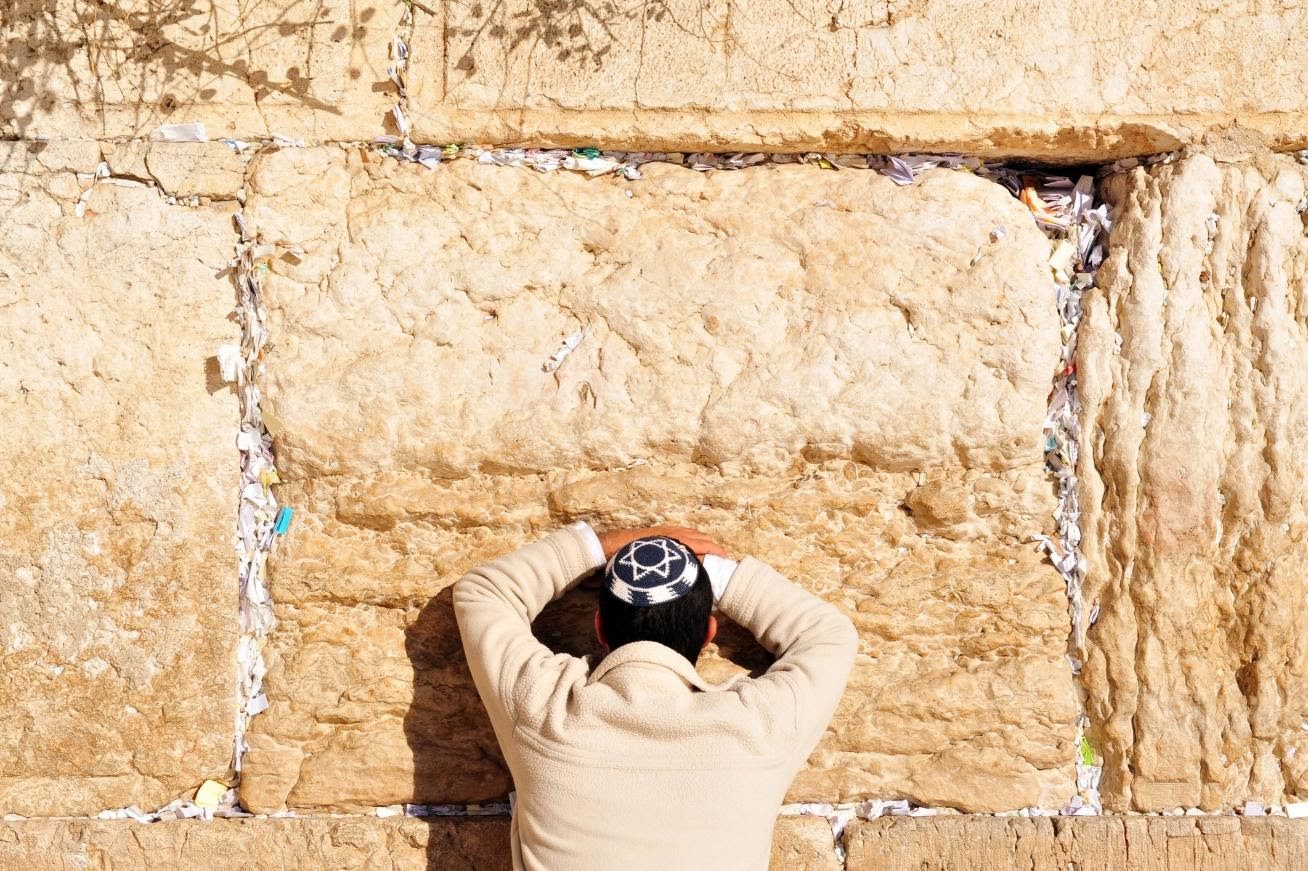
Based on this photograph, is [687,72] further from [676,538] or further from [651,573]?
[651,573]

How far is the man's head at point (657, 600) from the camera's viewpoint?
7.28 ft

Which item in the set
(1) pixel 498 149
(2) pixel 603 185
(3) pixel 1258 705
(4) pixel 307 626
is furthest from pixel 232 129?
(3) pixel 1258 705

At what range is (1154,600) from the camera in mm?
2658

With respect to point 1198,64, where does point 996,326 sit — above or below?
below

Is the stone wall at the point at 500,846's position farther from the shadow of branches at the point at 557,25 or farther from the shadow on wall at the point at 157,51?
the shadow of branches at the point at 557,25

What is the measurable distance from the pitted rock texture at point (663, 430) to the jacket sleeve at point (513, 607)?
0.16m

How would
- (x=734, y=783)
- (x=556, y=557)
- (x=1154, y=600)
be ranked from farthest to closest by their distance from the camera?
(x=1154, y=600) < (x=556, y=557) < (x=734, y=783)

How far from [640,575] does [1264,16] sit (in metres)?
2.09

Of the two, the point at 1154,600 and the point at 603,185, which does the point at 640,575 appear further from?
the point at 1154,600

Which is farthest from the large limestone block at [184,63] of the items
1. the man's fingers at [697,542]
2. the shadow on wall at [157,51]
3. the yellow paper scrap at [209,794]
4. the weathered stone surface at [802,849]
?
the weathered stone surface at [802,849]

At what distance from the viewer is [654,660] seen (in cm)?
217

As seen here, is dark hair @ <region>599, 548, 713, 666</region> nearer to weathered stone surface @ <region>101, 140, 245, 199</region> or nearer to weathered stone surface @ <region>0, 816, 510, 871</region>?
weathered stone surface @ <region>0, 816, 510, 871</region>

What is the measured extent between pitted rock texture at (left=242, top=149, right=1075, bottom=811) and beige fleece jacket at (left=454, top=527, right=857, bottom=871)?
39 cm

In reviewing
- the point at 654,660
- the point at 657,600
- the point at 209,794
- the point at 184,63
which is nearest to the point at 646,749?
the point at 654,660
